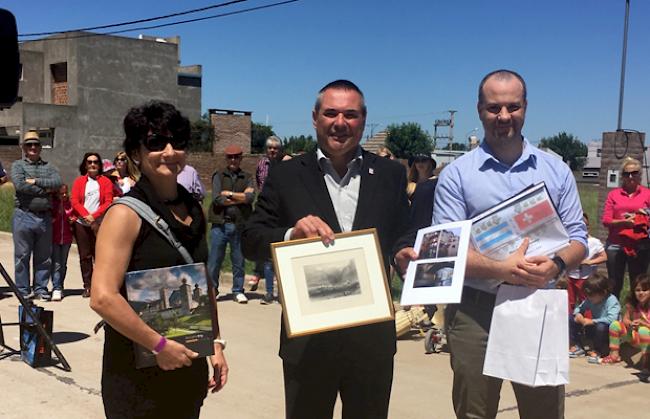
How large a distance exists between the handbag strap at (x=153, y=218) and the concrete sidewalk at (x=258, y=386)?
2654 millimetres

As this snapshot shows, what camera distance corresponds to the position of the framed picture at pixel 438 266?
287cm

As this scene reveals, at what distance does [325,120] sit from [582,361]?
4.73 metres

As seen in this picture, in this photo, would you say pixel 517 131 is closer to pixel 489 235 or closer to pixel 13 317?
pixel 489 235

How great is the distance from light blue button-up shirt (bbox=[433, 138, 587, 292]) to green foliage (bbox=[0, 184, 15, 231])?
49.5 feet

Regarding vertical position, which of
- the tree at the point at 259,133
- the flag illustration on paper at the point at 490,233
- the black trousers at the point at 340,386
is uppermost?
the tree at the point at 259,133

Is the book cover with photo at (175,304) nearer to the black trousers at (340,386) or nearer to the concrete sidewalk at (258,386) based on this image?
the black trousers at (340,386)

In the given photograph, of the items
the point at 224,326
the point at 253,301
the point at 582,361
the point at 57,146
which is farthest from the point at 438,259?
the point at 57,146

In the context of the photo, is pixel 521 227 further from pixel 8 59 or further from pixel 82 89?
pixel 82 89

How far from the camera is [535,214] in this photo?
298cm

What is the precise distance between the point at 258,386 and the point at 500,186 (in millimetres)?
3125

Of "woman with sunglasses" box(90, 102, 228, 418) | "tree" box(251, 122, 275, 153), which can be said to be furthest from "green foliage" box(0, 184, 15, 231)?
"tree" box(251, 122, 275, 153)

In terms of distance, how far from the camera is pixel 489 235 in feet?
10.0

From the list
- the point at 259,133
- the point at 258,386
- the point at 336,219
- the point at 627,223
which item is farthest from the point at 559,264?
the point at 259,133

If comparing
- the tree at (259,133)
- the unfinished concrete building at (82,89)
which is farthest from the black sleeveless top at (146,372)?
the tree at (259,133)
